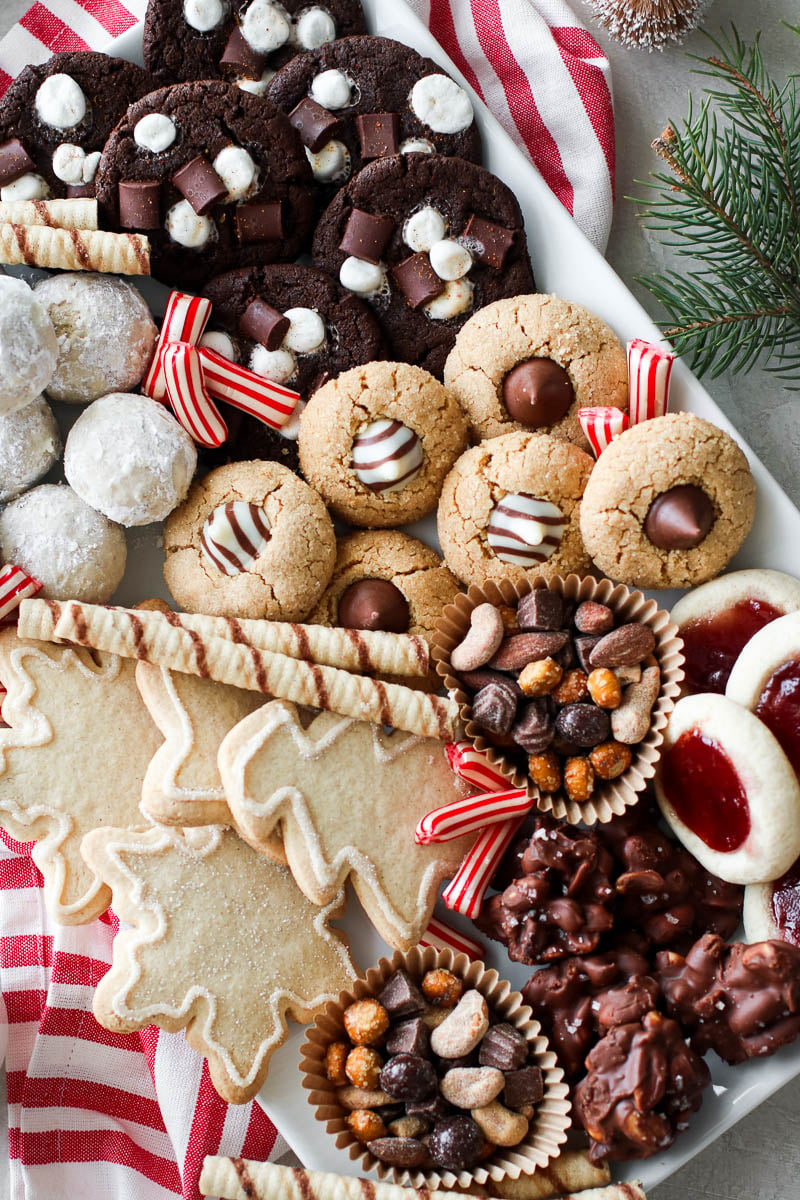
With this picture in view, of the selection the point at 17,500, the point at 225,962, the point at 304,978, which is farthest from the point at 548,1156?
the point at 17,500

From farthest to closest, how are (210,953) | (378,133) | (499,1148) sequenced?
(378,133) → (210,953) → (499,1148)

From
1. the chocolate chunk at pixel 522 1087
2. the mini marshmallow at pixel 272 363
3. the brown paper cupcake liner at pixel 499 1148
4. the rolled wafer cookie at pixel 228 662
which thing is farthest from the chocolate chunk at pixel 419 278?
the chocolate chunk at pixel 522 1087

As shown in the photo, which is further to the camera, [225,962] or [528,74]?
[528,74]

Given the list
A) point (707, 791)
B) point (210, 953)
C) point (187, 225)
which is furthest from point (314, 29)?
point (210, 953)

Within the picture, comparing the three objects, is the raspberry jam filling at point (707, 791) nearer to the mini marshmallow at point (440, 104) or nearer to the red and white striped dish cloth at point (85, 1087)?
the red and white striped dish cloth at point (85, 1087)

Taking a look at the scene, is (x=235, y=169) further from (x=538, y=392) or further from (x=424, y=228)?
(x=538, y=392)

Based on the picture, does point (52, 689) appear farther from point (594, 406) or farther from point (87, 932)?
point (594, 406)
